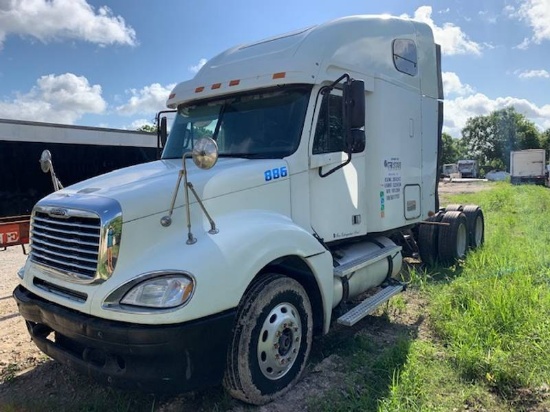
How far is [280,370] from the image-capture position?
3.53 meters

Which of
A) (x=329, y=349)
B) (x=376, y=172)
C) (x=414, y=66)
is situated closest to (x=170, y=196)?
(x=329, y=349)

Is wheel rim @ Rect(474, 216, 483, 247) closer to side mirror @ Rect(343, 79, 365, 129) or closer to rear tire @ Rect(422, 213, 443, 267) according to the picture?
rear tire @ Rect(422, 213, 443, 267)

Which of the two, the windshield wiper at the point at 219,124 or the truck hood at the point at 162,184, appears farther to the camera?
the windshield wiper at the point at 219,124

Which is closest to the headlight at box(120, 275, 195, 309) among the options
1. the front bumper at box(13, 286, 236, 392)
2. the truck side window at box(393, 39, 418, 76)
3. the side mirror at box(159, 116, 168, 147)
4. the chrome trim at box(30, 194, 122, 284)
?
the front bumper at box(13, 286, 236, 392)

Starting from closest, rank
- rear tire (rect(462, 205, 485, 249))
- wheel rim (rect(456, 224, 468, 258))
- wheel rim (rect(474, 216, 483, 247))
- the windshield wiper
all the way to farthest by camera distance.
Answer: the windshield wiper → wheel rim (rect(456, 224, 468, 258)) → rear tire (rect(462, 205, 485, 249)) → wheel rim (rect(474, 216, 483, 247))

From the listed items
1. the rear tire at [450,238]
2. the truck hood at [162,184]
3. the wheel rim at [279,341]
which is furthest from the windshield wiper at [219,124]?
the rear tire at [450,238]

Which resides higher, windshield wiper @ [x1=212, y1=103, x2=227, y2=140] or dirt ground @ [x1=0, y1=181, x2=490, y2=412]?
windshield wiper @ [x1=212, y1=103, x2=227, y2=140]

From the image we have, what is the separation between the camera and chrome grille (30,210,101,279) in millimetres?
3070

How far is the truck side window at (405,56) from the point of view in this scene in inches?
223

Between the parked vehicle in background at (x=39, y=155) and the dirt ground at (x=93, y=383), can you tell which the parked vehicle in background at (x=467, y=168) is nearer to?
the parked vehicle in background at (x=39, y=155)

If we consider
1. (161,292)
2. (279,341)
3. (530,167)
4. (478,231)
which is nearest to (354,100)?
(279,341)

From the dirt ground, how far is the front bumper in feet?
1.77

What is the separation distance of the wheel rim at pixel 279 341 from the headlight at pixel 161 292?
0.77 m

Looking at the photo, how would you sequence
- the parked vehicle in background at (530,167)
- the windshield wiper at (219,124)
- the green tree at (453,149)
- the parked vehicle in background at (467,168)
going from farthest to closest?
1. the green tree at (453,149)
2. the parked vehicle in background at (467,168)
3. the parked vehicle in background at (530,167)
4. the windshield wiper at (219,124)
